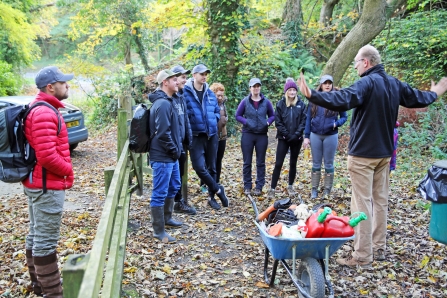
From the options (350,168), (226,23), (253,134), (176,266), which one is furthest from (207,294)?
(226,23)

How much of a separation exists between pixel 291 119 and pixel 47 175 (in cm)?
439

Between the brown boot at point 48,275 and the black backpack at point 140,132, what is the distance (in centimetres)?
199

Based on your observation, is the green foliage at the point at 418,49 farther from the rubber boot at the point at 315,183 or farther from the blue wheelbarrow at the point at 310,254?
the blue wheelbarrow at the point at 310,254

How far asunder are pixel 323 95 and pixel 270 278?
2132 millimetres

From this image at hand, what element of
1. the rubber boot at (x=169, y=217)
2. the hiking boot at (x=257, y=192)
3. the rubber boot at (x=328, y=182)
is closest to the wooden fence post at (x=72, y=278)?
the rubber boot at (x=169, y=217)

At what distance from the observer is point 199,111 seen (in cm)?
661

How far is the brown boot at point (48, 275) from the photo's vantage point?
3758 mm

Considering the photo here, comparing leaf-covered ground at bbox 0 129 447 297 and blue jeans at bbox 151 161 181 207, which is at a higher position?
blue jeans at bbox 151 161 181 207

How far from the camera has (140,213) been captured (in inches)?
262

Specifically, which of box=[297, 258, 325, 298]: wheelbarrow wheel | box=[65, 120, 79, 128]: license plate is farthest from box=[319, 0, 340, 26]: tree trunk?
box=[297, 258, 325, 298]: wheelbarrow wheel

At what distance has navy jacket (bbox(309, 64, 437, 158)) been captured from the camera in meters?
4.45

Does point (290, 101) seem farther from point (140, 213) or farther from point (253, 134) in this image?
point (140, 213)

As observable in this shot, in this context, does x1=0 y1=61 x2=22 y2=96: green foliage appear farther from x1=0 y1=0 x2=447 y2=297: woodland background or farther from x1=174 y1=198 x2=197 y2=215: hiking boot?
x1=174 y1=198 x2=197 y2=215: hiking boot

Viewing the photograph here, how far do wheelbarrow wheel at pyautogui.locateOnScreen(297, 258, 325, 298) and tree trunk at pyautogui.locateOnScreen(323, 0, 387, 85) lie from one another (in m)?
7.26
